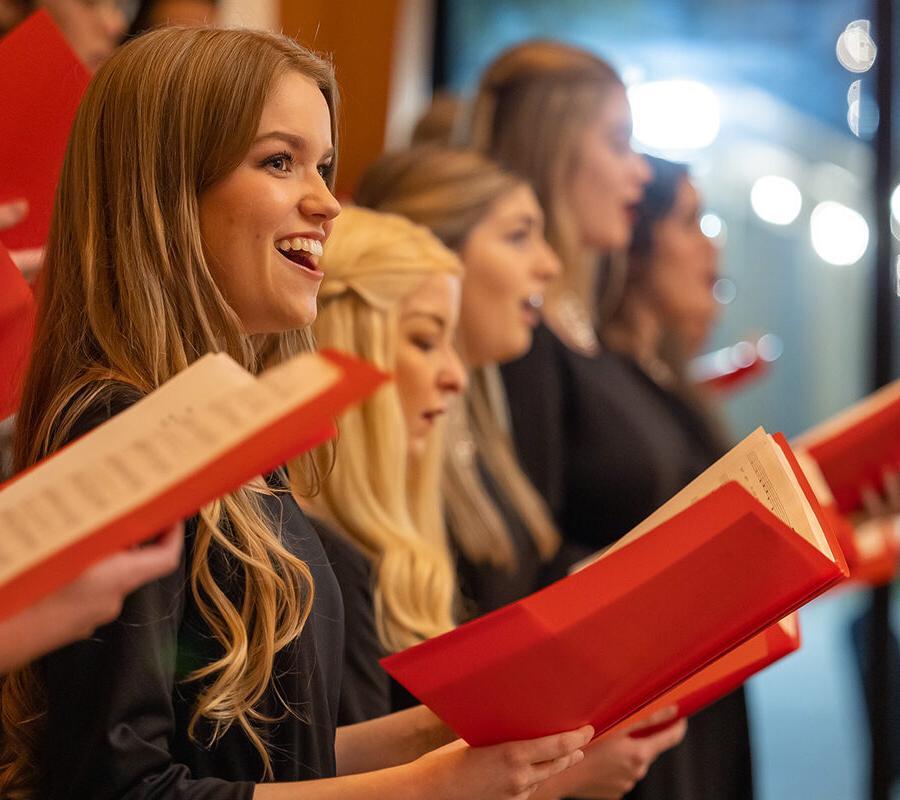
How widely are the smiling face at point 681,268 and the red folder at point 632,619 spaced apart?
88.3 inches

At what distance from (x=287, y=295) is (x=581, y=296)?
170 cm

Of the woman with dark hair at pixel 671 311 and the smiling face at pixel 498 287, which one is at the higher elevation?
the smiling face at pixel 498 287

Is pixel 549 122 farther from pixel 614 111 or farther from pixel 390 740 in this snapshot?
pixel 390 740

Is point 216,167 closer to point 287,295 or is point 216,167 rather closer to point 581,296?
point 287,295

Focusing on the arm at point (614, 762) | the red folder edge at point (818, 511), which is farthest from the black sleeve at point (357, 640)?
the red folder edge at point (818, 511)

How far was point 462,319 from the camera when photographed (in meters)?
2.37

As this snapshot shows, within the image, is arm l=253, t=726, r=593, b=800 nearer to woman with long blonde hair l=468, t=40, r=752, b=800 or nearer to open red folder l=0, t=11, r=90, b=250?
open red folder l=0, t=11, r=90, b=250

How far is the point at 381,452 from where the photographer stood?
1863 mm

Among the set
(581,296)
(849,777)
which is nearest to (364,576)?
(581,296)

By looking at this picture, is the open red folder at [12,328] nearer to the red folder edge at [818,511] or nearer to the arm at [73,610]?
the arm at [73,610]

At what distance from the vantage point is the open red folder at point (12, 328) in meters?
1.40

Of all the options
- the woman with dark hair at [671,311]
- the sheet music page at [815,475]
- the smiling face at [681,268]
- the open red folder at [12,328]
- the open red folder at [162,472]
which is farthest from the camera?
the smiling face at [681,268]

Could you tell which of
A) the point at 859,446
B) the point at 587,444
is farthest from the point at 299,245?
the point at 587,444

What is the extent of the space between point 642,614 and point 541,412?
158 centimetres
